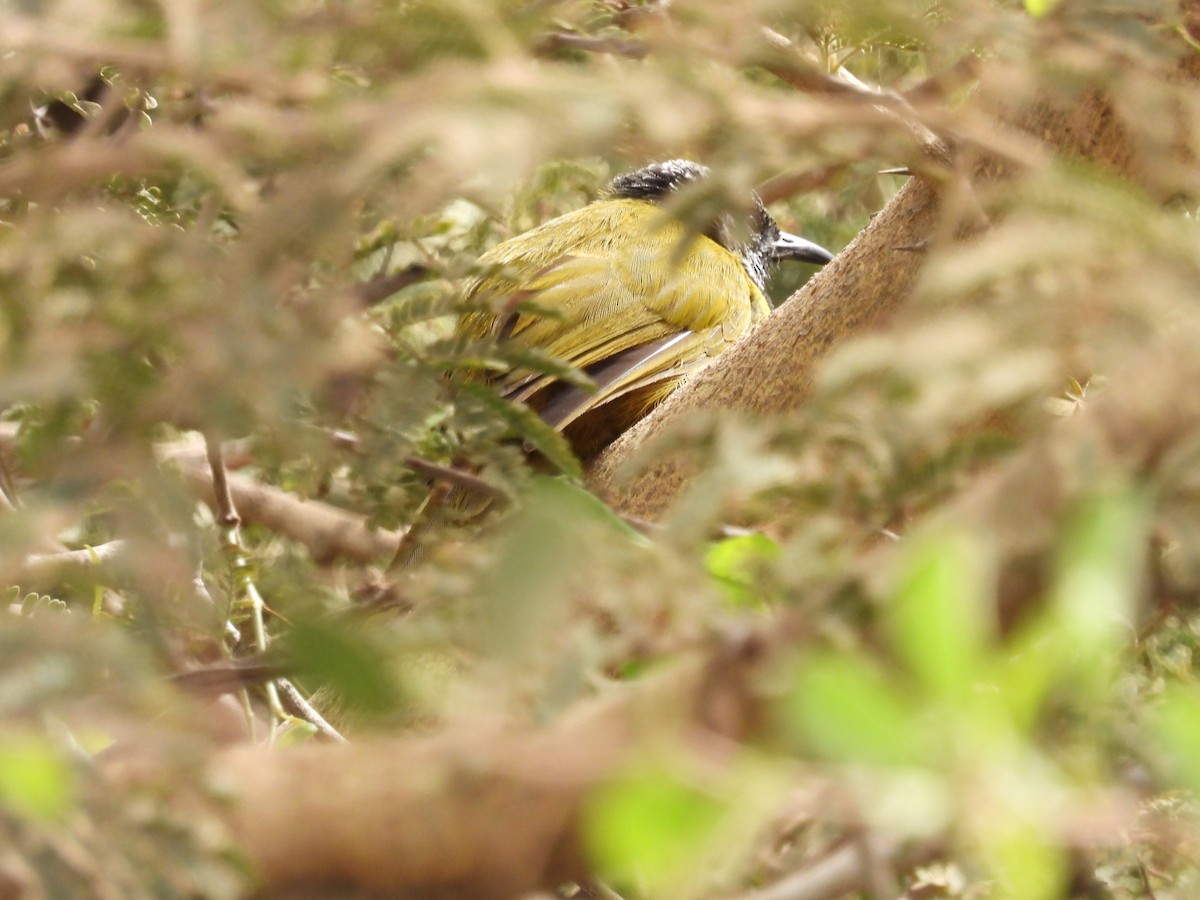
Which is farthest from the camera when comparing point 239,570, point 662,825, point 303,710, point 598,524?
point 303,710

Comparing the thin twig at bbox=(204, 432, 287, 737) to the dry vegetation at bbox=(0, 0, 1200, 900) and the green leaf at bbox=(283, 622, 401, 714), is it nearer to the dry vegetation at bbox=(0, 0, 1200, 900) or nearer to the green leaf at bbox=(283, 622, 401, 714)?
the dry vegetation at bbox=(0, 0, 1200, 900)

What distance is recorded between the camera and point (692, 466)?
2.29 meters

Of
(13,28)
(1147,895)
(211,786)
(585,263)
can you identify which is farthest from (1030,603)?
(585,263)

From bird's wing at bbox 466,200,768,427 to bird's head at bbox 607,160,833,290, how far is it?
0.31 metres

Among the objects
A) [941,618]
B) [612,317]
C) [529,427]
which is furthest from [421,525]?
[941,618]

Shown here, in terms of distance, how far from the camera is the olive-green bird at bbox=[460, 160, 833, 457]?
115 inches

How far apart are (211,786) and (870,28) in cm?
86

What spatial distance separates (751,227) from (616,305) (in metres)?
0.94

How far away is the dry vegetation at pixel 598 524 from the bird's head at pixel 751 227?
8.45 ft

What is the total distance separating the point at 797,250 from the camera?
458cm

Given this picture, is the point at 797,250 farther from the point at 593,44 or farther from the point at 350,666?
the point at 350,666

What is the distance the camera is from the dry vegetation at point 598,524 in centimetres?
77

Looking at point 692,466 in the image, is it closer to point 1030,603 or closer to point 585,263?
point 585,263

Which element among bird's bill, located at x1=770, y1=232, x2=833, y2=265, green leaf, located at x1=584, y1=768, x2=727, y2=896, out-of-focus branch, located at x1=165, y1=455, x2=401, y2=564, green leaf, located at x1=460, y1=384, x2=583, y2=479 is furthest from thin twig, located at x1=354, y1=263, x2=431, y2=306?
bird's bill, located at x1=770, y1=232, x2=833, y2=265
